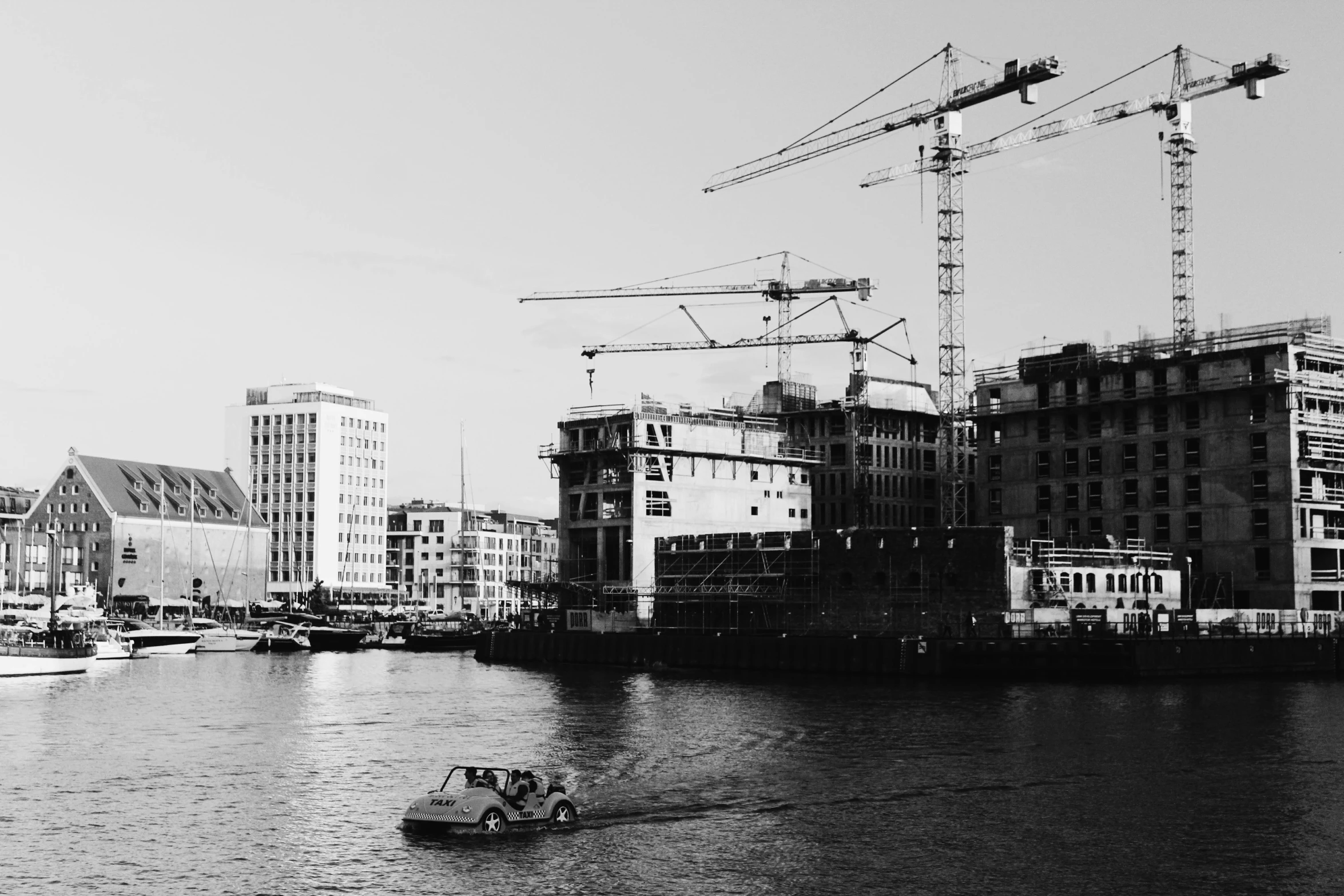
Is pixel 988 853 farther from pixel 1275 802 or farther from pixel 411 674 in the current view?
pixel 411 674

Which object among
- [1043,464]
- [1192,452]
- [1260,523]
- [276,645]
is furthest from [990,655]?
[276,645]

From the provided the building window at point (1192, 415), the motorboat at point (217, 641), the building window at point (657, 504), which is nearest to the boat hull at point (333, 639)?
the motorboat at point (217, 641)

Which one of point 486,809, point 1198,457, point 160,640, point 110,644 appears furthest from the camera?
point 160,640

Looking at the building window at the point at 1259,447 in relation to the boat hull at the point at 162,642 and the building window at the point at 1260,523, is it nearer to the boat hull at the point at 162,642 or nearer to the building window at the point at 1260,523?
the building window at the point at 1260,523

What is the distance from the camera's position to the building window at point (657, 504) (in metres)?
167

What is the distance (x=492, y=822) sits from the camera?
49.2m

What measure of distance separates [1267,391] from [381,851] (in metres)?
120

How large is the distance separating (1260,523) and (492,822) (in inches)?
4485

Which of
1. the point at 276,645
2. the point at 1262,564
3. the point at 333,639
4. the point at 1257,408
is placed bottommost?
the point at 276,645

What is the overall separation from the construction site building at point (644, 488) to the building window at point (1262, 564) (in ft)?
183

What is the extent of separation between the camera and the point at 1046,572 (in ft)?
410

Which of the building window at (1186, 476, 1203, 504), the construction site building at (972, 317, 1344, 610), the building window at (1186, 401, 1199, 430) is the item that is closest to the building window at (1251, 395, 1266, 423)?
the construction site building at (972, 317, 1344, 610)

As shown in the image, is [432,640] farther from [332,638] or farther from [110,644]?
[110,644]

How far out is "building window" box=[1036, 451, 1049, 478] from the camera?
165 metres
